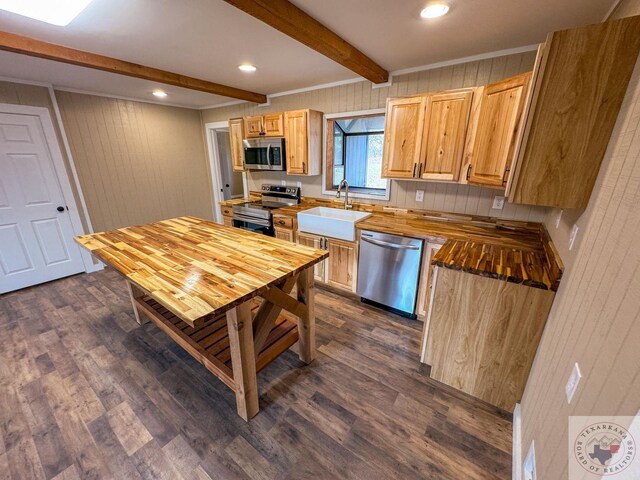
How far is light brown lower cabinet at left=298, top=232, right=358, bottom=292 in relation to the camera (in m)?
2.76

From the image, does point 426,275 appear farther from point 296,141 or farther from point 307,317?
point 296,141

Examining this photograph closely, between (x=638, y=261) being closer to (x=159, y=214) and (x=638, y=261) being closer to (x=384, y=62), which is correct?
(x=384, y=62)

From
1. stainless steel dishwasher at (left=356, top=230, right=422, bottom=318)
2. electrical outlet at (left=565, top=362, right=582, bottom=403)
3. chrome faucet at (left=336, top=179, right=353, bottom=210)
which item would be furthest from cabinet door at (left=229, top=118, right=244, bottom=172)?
electrical outlet at (left=565, top=362, right=582, bottom=403)

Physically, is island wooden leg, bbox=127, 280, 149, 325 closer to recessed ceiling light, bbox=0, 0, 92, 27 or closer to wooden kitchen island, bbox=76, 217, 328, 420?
wooden kitchen island, bbox=76, 217, 328, 420

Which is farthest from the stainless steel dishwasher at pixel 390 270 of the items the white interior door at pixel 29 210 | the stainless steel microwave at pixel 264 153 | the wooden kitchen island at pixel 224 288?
the white interior door at pixel 29 210

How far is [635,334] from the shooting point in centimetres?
63

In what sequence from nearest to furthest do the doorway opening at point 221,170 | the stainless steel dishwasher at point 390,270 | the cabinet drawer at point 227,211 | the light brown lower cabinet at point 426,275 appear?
the light brown lower cabinet at point 426,275
the stainless steel dishwasher at point 390,270
the cabinet drawer at point 227,211
the doorway opening at point 221,170

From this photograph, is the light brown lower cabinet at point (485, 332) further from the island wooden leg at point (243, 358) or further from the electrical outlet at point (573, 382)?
the island wooden leg at point (243, 358)

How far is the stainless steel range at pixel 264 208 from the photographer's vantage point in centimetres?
339

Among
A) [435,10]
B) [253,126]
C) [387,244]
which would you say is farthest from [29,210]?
[435,10]

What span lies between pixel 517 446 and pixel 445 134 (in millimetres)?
2215

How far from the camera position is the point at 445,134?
2193mm

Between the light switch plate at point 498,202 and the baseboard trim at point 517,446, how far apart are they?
1.58 meters

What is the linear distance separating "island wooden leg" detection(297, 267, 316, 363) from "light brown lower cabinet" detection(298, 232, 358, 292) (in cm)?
94
